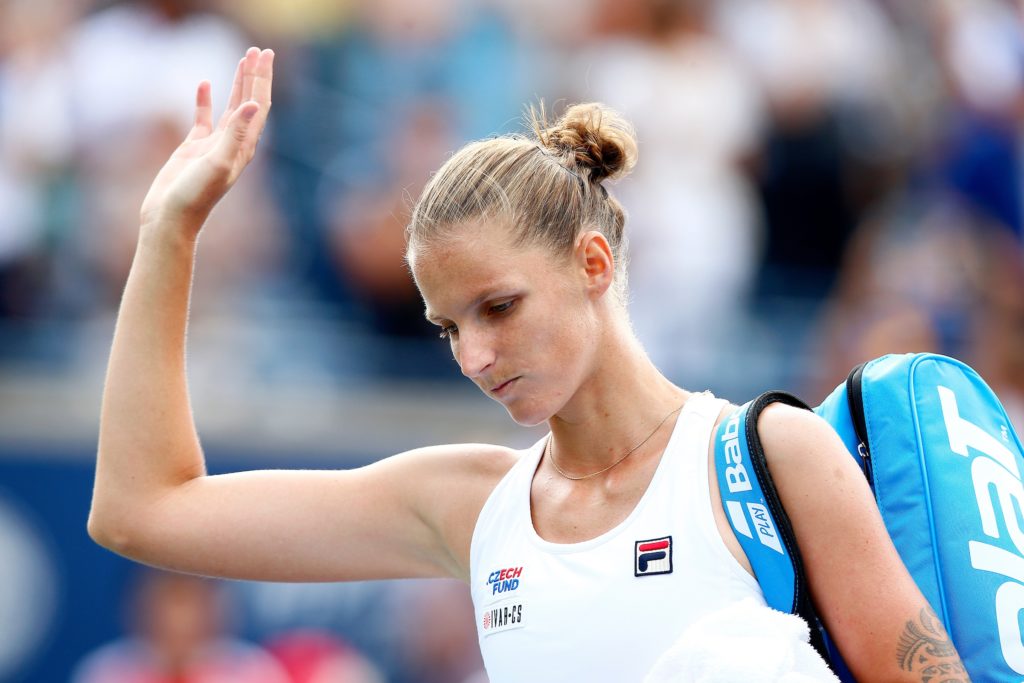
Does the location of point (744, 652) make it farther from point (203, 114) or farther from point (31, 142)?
point (31, 142)

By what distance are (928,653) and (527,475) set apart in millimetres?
847

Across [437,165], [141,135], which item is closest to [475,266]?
[437,165]

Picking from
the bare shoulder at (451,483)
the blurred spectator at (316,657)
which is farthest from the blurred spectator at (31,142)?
the bare shoulder at (451,483)

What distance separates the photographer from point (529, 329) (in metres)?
2.55

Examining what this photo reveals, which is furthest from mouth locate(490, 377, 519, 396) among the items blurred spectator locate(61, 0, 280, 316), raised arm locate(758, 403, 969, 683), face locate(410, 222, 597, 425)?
blurred spectator locate(61, 0, 280, 316)

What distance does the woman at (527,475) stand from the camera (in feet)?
7.64

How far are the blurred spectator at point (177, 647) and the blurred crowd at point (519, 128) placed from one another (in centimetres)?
103

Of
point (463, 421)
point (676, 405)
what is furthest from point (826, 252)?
point (676, 405)

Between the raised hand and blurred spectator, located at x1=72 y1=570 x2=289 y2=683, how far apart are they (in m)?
3.38

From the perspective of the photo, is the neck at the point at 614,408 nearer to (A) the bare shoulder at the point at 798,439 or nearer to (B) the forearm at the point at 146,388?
(A) the bare shoulder at the point at 798,439

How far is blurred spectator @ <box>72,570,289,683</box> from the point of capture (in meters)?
5.95

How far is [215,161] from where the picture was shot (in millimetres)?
2840

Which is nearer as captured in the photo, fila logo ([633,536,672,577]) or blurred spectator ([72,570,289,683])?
fila logo ([633,536,672,577])

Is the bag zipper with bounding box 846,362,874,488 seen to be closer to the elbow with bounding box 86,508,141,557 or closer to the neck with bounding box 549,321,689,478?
the neck with bounding box 549,321,689,478
